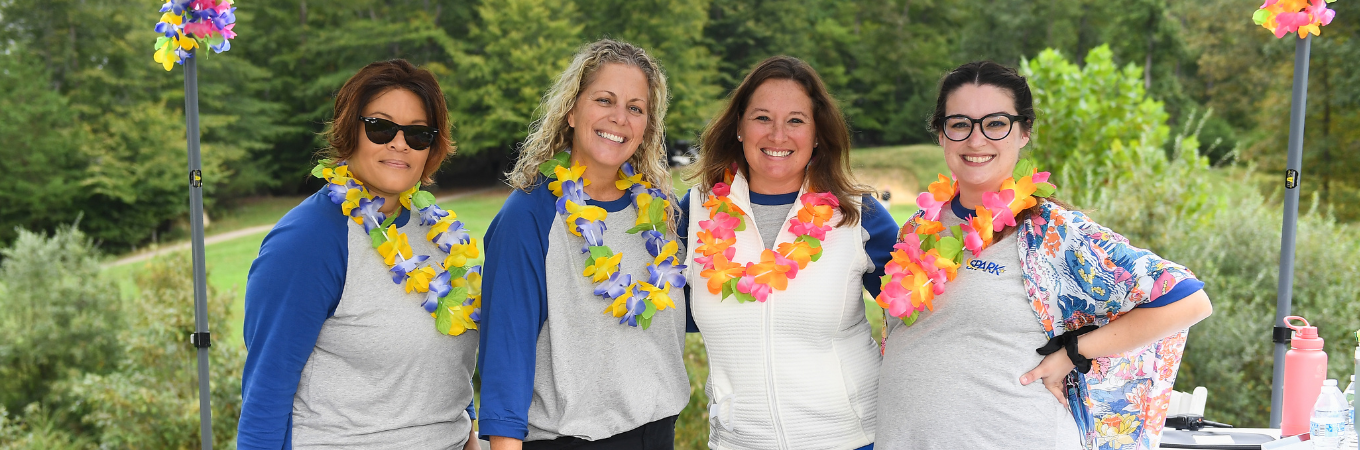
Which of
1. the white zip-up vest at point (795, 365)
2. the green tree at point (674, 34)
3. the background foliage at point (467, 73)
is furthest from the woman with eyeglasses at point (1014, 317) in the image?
the green tree at point (674, 34)

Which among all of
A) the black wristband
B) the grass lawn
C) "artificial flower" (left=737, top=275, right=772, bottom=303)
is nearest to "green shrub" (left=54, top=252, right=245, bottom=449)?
"artificial flower" (left=737, top=275, right=772, bottom=303)

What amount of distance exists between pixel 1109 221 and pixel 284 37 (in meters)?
24.3

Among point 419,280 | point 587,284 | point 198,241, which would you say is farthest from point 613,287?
point 198,241

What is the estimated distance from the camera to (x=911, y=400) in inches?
82.7

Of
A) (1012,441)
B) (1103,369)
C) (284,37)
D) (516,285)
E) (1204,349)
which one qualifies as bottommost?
(1204,349)

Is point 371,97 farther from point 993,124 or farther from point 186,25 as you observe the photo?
point 993,124

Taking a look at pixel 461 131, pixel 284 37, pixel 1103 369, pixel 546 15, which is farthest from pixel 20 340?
pixel 284 37

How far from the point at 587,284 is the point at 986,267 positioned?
953mm

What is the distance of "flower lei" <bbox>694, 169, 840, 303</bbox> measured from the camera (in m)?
2.27

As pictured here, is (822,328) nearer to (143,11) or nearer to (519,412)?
(519,412)

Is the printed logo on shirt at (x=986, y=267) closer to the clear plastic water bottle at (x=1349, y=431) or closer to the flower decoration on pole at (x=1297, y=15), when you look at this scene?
the clear plastic water bottle at (x=1349, y=431)

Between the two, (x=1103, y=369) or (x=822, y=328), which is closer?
(x=1103, y=369)

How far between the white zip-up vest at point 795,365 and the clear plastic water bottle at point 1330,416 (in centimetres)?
120

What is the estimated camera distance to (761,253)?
2350 millimetres
